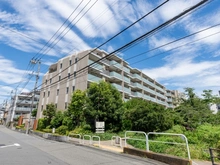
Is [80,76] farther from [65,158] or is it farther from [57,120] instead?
[65,158]

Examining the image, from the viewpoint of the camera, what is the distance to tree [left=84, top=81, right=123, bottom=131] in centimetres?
1753

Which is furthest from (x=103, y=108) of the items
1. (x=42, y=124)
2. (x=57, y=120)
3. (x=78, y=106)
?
(x=42, y=124)

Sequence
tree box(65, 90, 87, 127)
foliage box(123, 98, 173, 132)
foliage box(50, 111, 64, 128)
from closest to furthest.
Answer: foliage box(123, 98, 173, 132) → tree box(65, 90, 87, 127) → foliage box(50, 111, 64, 128)

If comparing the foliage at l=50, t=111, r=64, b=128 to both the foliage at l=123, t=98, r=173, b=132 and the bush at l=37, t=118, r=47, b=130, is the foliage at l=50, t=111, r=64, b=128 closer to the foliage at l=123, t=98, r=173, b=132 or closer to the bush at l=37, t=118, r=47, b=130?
the bush at l=37, t=118, r=47, b=130

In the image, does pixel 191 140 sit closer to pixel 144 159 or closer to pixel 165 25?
pixel 144 159

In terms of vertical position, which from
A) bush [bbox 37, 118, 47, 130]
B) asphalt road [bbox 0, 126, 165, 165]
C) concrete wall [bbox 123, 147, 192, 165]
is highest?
bush [bbox 37, 118, 47, 130]

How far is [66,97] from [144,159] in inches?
869

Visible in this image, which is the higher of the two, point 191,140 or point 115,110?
point 115,110

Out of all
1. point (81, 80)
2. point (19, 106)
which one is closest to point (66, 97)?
point (81, 80)

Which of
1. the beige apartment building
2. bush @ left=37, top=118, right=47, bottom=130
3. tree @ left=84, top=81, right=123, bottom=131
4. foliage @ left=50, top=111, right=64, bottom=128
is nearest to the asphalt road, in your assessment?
tree @ left=84, top=81, right=123, bottom=131

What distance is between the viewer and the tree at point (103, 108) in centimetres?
1753

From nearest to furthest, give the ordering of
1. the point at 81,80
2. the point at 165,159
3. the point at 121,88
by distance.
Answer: the point at 165,159
the point at 81,80
the point at 121,88

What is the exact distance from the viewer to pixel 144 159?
6031 mm

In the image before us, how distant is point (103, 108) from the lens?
691 inches
